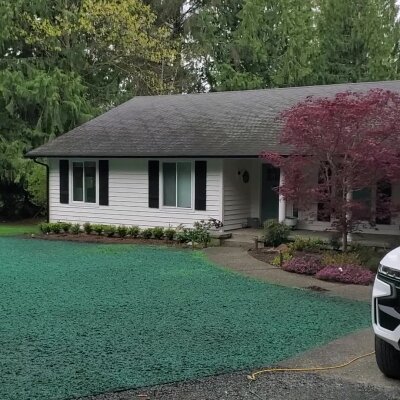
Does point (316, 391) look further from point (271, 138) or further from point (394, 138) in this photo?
point (271, 138)

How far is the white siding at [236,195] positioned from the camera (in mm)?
15484

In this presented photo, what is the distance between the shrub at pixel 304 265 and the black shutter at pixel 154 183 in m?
5.96

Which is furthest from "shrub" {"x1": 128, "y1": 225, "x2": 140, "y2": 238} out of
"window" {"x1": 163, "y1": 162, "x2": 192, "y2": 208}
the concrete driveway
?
the concrete driveway

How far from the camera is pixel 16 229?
752 inches

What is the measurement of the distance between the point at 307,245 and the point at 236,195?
3551 mm

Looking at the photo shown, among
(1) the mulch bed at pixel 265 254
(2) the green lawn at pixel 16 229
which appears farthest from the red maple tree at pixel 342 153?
(2) the green lawn at pixel 16 229

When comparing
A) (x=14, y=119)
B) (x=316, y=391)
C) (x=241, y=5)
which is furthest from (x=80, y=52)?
(x=316, y=391)

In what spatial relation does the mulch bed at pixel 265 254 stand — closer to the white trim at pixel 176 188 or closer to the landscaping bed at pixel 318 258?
the landscaping bed at pixel 318 258

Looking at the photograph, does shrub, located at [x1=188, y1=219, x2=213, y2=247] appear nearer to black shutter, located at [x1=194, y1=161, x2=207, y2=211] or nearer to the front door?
black shutter, located at [x1=194, y1=161, x2=207, y2=211]

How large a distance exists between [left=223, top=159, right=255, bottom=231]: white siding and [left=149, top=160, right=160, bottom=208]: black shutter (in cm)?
199

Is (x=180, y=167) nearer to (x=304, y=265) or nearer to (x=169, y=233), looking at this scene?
(x=169, y=233)

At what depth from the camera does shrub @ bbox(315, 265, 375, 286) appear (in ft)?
31.8

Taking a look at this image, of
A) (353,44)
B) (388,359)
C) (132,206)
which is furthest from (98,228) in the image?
(353,44)

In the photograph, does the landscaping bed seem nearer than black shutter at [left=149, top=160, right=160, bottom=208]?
Yes
